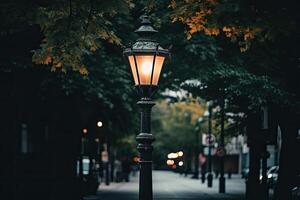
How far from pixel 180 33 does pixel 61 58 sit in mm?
14272

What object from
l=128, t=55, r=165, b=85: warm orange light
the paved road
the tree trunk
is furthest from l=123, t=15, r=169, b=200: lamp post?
the paved road

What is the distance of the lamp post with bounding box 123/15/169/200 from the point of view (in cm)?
1153

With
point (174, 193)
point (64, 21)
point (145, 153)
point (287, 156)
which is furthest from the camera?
point (174, 193)

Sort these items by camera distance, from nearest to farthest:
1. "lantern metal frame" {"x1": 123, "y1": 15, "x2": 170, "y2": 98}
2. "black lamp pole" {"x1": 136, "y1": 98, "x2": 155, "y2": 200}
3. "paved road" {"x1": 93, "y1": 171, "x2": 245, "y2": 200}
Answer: "black lamp pole" {"x1": 136, "y1": 98, "x2": 155, "y2": 200}
"lantern metal frame" {"x1": 123, "y1": 15, "x2": 170, "y2": 98}
"paved road" {"x1": 93, "y1": 171, "x2": 245, "y2": 200}

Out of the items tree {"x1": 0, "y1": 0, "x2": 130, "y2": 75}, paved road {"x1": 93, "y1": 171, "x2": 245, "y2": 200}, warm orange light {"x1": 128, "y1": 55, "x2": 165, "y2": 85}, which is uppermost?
tree {"x1": 0, "y1": 0, "x2": 130, "y2": 75}

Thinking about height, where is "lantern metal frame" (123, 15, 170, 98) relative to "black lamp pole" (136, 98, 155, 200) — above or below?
above

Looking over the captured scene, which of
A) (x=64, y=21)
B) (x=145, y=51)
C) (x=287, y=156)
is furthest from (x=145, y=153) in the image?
(x=287, y=156)

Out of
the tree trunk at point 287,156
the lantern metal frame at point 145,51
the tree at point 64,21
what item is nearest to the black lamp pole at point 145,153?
the lantern metal frame at point 145,51

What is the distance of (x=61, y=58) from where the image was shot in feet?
51.2

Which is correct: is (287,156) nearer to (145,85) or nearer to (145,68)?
(145,85)

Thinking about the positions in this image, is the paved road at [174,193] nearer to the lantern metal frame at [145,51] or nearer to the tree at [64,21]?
the tree at [64,21]

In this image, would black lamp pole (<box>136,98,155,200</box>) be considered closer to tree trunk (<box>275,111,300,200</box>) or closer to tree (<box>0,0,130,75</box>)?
tree (<box>0,0,130,75</box>)

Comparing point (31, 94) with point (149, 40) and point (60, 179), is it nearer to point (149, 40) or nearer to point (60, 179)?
point (60, 179)

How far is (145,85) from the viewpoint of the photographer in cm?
1184
